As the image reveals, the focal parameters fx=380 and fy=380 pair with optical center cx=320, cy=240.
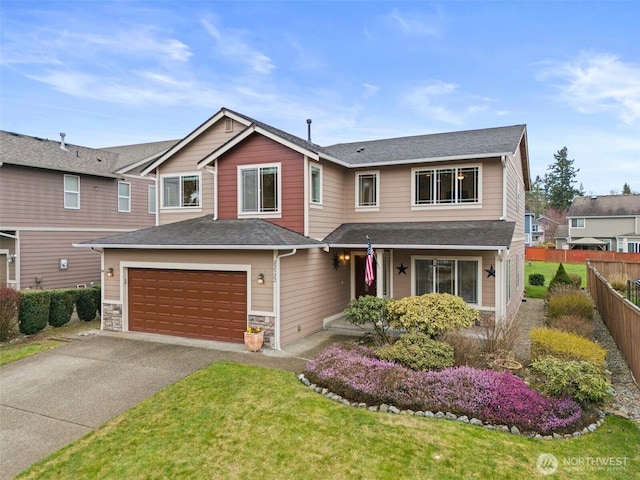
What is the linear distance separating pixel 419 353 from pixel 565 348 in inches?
125

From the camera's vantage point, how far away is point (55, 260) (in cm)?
1698

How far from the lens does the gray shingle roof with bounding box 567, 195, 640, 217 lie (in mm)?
40750

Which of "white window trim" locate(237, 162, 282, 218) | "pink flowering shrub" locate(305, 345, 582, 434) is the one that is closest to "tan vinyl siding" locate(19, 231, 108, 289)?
"white window trim" locate(237, 162, 282, 218)

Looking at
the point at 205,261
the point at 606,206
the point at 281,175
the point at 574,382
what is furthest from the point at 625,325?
the point at 606,206

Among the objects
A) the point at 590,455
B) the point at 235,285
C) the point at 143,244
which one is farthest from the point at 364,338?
the point at 143,244

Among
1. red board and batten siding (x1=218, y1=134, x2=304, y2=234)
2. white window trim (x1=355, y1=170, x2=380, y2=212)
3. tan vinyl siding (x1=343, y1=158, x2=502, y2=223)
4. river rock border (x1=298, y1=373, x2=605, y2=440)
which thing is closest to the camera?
river rock border (x1=298, y1=373, x2=605, y2=440)

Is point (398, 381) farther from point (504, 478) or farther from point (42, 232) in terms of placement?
point (42, 232)

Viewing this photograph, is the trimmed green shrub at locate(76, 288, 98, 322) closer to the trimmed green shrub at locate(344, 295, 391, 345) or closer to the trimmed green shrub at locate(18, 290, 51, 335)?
the trimmed green shrub at locate(18, 290, 51, 335)

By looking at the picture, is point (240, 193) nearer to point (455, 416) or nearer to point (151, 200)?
point (455, 416)

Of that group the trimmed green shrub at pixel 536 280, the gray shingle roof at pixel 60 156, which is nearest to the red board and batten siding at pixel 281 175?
the gray shingle roof at pixel 60 156

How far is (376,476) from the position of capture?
4703 millimetres

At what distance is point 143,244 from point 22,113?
1880cm

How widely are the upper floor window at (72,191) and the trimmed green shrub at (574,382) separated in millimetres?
19392

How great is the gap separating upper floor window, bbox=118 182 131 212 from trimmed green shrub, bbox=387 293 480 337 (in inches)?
649
